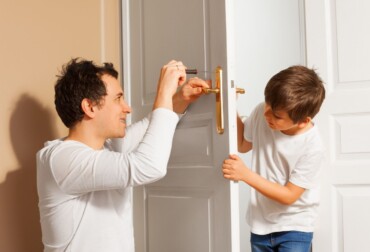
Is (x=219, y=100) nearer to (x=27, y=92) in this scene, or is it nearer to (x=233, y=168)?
(x=233, y=168)

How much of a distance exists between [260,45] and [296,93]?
0.95 m

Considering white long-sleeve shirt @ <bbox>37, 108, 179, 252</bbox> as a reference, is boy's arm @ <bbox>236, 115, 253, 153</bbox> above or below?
above

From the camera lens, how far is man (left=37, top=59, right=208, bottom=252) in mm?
1285

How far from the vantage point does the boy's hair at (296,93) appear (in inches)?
63.4

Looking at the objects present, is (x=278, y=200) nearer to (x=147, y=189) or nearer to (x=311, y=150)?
(x=311, y=150)

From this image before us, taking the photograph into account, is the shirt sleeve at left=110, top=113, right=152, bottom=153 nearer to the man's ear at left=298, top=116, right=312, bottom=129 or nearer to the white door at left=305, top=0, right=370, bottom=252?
the man's ear at left=298, top=116, right=312, bottom=129

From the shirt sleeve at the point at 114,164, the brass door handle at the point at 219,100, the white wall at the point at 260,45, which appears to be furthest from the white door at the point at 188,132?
the white wall at the point at 260,45

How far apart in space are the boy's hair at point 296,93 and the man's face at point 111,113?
1.80 feet

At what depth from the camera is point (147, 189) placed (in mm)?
1905

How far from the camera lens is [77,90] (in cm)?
145

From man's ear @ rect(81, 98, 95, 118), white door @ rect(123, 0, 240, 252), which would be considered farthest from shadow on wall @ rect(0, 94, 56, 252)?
white door @ rect(123, 0, 240, 252)

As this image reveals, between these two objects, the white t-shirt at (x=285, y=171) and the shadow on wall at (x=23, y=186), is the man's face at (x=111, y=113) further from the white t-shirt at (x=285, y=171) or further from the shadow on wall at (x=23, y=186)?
the white t-shirt at (x=285, y=171)

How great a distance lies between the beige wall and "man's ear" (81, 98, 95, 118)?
0.31 metres

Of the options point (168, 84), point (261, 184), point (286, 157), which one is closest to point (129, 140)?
point (168, 84)
